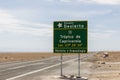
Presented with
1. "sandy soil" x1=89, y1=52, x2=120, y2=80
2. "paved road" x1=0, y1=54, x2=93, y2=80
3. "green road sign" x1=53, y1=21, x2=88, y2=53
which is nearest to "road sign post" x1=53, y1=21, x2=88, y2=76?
"green road sign" x1=53, y1=21, x2=88, y2=53

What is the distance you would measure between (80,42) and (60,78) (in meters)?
2.84

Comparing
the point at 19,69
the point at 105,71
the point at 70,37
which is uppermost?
the point at 70,37

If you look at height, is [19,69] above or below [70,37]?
below

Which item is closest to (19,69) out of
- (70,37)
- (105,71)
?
(105,71)

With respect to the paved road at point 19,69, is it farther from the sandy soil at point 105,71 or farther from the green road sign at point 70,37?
the sandy soil at point 105,71

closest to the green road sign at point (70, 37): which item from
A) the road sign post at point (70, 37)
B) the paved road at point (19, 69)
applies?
the road sign post at point (70, 37)

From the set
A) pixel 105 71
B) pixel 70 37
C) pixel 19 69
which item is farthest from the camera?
pixel 19 69

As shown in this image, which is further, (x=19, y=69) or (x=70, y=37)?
(x=19, y=69)

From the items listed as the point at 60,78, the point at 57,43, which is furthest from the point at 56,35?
the point at 60,78

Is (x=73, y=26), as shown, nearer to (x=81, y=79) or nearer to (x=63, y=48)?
(x=63, y=48)

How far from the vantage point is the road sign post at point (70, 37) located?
26047mm

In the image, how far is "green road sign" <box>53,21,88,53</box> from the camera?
26047mm

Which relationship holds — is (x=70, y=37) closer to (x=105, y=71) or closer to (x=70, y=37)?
(x=70, y=37)

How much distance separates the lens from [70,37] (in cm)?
2652
